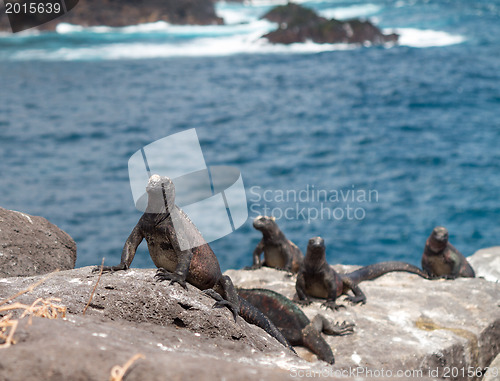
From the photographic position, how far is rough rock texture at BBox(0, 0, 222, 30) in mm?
44625

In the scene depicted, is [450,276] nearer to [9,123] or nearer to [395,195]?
[395,195]

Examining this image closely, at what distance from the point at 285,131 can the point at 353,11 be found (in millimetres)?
29867

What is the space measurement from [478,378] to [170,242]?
13.3 ft

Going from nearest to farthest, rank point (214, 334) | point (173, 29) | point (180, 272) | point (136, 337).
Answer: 1. point (136, 337)
2. point (214, 334)
3. point (180, 272)
4. point (173, 29)

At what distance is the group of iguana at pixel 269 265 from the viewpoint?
444 cm

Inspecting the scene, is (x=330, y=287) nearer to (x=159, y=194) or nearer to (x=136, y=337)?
(x=159, y=194)

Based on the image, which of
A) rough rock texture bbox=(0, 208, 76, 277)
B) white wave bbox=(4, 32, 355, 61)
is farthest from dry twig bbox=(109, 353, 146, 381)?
white wave bbox=(4, 32, 355, 61)

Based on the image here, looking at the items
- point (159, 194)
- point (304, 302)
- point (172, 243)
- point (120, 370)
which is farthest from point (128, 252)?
point (304, 302)

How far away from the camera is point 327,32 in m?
35.5

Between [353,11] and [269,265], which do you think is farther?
[353,11]

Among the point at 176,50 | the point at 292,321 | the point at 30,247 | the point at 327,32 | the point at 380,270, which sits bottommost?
the point at 380,270

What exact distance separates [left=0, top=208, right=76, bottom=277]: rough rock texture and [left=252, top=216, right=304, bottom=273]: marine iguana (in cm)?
410

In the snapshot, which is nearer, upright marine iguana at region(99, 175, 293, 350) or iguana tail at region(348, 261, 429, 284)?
upright marine iguana at region(99, 175, 293, 350)

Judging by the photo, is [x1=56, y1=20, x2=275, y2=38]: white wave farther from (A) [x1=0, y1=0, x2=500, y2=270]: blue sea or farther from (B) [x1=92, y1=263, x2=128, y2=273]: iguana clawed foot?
(B) [x1=92, y1=263, x2=128, y2=273]: iguana clawed foot
